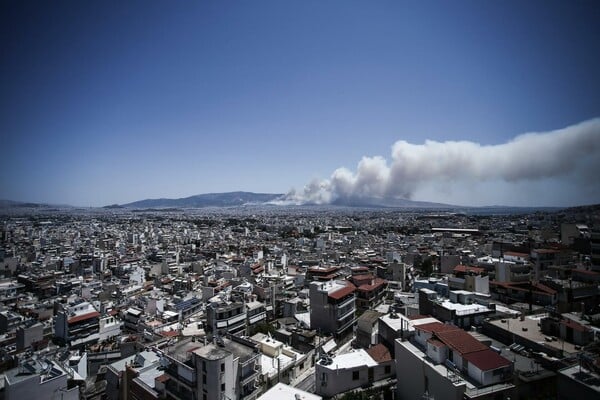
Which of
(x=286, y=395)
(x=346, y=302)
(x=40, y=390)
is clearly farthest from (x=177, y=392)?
(x=346, y=302)

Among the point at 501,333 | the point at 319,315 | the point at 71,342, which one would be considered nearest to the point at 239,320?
the point at 319,315

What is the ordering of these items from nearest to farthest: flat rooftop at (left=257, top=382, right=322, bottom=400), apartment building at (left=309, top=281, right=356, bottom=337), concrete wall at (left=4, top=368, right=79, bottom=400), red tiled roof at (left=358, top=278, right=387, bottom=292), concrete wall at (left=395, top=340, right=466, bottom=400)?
concrete wall at (left=395, top=340, right=466, bottom=400) < flat rooftop at (left=257, top=382, right=322, bottom=400) < concrete wall at (left=4, top=368, right=79, bottom=400) < apartment building at (left=309, top=281, right=356, bottom=337) < red tiled roof at (left=358, top=278, right=387, bottom=292)

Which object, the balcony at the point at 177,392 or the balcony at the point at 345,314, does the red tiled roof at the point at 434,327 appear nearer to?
the balcony at the point at 345,314

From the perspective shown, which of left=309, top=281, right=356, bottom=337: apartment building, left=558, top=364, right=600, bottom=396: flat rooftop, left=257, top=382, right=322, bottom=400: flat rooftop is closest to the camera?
left=558, top=364, right=600, bottom=396: flat rooftop

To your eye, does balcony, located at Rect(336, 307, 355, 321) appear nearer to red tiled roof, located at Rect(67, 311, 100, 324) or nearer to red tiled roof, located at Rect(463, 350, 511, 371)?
red tiled roof, located at Rect(463, 350, 511, 371)

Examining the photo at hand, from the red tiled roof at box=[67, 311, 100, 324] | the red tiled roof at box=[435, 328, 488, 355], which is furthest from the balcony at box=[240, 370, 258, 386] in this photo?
the red tiled roof at box=[67, 311, 100, 324]

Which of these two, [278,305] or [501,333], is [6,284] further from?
[501,333]
